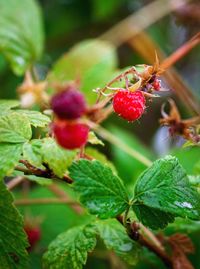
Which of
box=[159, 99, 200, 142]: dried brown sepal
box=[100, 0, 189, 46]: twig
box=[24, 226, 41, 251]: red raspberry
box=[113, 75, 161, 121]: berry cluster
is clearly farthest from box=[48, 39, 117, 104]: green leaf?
box=[113, 75, 161, 121]: berry cluster

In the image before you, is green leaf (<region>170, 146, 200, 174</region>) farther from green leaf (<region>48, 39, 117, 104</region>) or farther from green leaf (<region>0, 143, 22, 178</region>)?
green leaf (<region>0, 143, 22, 178</region>)

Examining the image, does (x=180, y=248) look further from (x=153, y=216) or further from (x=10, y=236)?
(x=10, y=236)

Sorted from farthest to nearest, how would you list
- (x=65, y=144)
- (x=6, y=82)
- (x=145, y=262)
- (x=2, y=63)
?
(x=6, y=82) < (x=2, y=63) < (x=145, y=262) < (x=65, y=144)

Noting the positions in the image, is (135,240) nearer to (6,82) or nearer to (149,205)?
(149,205)

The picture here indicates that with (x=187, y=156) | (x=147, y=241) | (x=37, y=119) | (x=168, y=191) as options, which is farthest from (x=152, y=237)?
(x=187, y=156)

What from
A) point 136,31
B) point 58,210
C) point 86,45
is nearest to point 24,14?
point 86,45

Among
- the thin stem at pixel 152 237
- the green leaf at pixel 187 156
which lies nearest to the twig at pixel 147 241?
the thin stem at pixel 152 237
